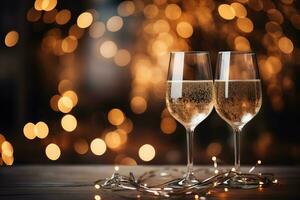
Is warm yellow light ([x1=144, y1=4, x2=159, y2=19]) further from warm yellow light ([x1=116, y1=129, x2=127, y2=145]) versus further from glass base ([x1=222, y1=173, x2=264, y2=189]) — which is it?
glass base ([x1=222, y1=173, x2=264, y2=189])

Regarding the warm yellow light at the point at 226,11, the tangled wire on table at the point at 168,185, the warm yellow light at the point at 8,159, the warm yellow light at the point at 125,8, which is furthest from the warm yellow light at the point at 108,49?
the tangled wire on table at the point at 168,185

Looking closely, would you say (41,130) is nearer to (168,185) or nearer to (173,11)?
(173,11)

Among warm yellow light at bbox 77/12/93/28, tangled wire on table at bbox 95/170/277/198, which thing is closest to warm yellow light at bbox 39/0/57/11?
warm yellow light at bbox 77/12/93/28

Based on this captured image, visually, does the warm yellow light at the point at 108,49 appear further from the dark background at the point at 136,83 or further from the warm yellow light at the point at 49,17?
the warm yellow light at the point at 49,17

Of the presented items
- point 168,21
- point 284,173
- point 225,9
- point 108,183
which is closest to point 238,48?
point 225,9

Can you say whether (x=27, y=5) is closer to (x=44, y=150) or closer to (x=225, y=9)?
(x=44, y=150)

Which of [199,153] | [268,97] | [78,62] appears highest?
[78,62]

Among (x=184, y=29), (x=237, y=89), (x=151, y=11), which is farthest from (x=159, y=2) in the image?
(x=237, y=89)
